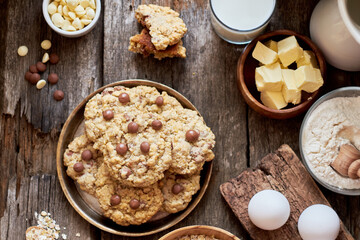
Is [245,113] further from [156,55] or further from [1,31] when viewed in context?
[1,31]

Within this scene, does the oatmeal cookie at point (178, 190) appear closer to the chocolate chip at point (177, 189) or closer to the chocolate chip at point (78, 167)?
the chocolate chip at point (177, 189)

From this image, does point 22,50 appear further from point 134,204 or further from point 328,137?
point 328,137

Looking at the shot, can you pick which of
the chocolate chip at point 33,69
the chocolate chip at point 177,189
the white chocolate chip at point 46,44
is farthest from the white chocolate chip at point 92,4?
the chocolate chip at point 177,189

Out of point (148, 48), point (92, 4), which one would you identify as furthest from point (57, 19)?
point (148, 48)

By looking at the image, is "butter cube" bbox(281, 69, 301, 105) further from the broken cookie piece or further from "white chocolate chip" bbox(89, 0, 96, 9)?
"white chocolate chip" bbox(89, 0, 96, 9)

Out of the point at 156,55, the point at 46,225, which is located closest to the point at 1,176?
the point at 46,225

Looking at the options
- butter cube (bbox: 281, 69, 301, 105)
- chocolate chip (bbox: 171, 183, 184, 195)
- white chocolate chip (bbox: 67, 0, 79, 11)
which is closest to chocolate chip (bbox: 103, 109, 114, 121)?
chocolate chip (bbox: 171, 183, 184, 195)
